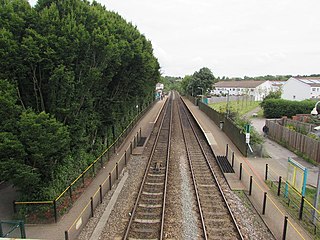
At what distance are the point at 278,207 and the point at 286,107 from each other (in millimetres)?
33801

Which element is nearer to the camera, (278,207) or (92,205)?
(92,205)

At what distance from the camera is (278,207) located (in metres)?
11.9

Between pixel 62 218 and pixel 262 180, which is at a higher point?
pixel 262 180

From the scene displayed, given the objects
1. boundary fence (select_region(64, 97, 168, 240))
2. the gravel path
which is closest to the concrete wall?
the gravel path

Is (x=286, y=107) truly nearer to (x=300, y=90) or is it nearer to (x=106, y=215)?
(x=300, y=90)

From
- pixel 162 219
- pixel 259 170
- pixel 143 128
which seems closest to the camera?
pixel 162 219

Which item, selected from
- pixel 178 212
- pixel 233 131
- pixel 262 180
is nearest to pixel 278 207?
pixel 262 180

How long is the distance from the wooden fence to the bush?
15517mm

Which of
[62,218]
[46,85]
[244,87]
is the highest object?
[244,87]

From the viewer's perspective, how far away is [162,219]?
34.1 ft

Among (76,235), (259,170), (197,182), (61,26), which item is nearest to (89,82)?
(61,26)

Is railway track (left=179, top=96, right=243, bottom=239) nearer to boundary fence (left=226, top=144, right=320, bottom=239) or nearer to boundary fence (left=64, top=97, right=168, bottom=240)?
boundary fence (left=226, top=144, right=320, bottom=239)

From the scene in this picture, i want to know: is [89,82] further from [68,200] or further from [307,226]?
[307,226]

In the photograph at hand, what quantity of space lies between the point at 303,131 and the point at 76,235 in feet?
75.0
